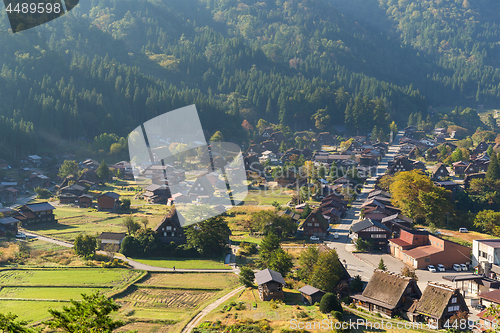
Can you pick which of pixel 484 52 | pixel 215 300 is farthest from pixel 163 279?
pixel 484 52

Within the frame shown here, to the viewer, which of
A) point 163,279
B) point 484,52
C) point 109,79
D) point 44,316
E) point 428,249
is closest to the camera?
point 44,316

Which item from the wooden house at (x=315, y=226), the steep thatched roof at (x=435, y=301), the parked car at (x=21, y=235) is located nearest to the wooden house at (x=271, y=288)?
the steep thatched roof at (x=435, y=301)

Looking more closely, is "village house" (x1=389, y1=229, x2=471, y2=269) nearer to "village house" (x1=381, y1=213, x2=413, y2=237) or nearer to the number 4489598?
"village house" (x1=381, y1=213, x2=413, y2=237)

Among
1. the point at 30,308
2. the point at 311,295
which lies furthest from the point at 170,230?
the point at 311,295

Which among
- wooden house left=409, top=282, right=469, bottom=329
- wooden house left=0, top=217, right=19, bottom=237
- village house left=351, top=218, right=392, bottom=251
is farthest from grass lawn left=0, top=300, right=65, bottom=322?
village house left=351, top=218, right=392, bottom=251

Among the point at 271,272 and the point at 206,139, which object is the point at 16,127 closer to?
the point at 206,139

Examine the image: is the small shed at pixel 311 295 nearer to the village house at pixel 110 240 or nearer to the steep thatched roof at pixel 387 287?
the steep thatched roof at pixel 387 287
